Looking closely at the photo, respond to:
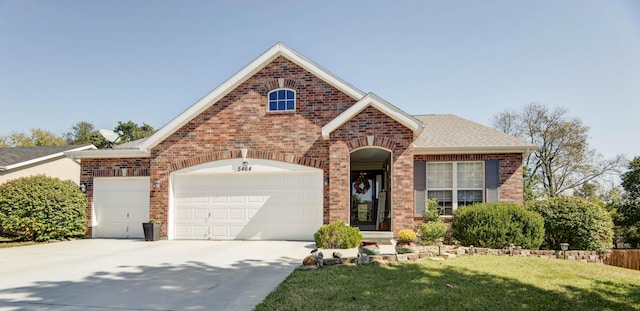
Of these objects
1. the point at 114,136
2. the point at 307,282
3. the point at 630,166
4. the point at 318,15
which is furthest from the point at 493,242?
the point at 630,166

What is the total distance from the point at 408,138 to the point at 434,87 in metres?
7.93

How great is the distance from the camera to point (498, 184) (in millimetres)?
13016

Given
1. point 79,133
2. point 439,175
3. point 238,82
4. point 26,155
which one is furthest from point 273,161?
point 79,133

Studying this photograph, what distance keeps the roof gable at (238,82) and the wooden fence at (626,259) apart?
359 inches

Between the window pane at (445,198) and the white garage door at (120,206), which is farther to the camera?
the white garage door at (120,206)

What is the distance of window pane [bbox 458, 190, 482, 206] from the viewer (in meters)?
13.1

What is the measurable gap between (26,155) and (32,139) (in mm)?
27077

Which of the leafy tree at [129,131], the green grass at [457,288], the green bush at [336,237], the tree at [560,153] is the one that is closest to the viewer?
the green grass at [457,288]

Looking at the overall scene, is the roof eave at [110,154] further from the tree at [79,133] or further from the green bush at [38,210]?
the tree at [79,133]

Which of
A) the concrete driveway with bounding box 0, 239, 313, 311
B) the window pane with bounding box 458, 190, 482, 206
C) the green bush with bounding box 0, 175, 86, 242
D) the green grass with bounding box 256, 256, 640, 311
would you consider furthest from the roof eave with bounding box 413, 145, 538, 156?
the green bush with bounding box 0, 175, 86, 242

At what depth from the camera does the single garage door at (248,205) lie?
1287 cm

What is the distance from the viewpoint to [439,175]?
13.4 metres

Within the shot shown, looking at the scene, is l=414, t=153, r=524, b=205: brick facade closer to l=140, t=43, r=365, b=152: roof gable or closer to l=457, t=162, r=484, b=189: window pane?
l=457, t=162, r=484, b=189: window pane

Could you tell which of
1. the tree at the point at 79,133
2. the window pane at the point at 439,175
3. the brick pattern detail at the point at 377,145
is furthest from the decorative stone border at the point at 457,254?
the tree at the point at 79,133
